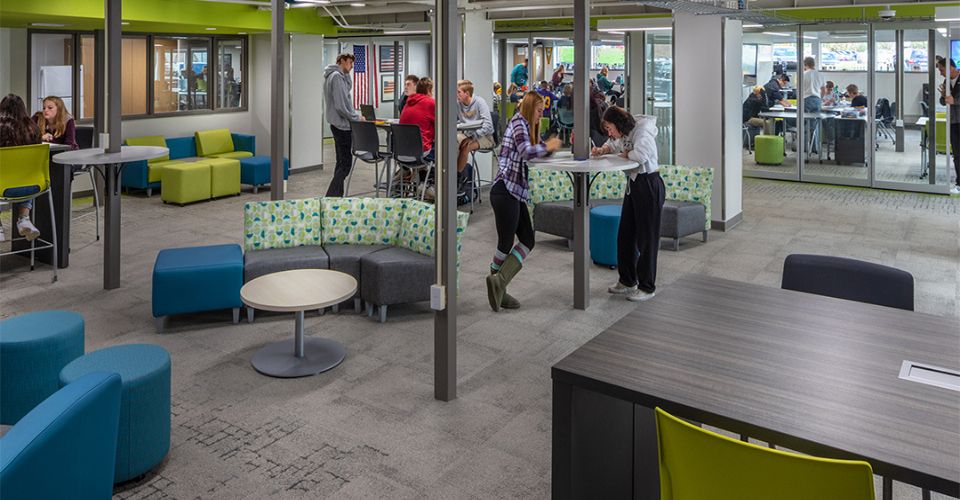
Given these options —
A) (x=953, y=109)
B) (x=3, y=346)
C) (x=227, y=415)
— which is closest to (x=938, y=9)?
(x=953, y=109)

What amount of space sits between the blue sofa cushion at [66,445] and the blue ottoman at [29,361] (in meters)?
1.66

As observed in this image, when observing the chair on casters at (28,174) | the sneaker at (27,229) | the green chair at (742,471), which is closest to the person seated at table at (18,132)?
the sneaker at (27,229)

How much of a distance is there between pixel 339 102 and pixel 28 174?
451 centimetres

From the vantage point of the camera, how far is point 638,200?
628 cm

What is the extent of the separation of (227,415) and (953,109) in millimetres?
11517

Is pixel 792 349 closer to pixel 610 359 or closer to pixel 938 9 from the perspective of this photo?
pixel 610 359

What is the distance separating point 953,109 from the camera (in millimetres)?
11484

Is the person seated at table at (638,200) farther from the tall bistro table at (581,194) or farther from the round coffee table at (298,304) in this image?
the round coffee table at (298,304)

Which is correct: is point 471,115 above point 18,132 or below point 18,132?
above

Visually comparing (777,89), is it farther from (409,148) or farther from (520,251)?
(520,251)

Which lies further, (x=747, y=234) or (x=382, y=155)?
(x=382, y=155)

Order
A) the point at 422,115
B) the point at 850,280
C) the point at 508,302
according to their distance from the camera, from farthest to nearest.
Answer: the point at 422,115 → the point at 508,302 → the point at 850,280

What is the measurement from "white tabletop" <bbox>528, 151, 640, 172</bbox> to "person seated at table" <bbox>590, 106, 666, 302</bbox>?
0.13 meters

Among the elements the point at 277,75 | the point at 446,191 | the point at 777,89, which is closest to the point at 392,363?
the point at 446,191
